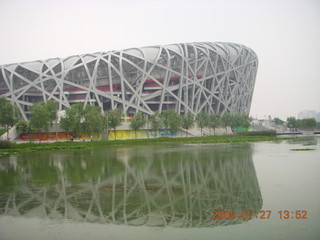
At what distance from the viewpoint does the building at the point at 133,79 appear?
6831cm

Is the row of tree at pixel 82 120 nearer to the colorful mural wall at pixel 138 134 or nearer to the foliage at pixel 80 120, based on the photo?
the foliage at pixel 80 120

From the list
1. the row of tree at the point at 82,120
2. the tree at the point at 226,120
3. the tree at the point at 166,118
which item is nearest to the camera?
the row of tree at the point at 82,120

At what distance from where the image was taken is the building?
224 ft

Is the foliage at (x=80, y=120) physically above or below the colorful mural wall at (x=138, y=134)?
above

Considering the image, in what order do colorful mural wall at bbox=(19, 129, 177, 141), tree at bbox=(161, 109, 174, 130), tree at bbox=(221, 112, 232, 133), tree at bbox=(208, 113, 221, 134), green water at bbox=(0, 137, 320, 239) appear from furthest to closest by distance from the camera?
1. tree at bbox=(221, 112, 232, 133)
2. tree at bbox=(208, 113, 221, 134)
3. tree at bbox=(161, 109, 174, 130)
4. colorful mural wall at bbox=(19, 129, 177, 141)
5. green water at bbox=(0, 137, 320, 239)

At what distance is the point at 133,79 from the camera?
74.0 meters

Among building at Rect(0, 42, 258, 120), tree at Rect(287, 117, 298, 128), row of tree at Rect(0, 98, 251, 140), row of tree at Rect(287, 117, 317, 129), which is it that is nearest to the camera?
row of tree at Rect(0, 98, 251, 140)

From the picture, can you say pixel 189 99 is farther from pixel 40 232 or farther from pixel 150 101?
pixel 40 232

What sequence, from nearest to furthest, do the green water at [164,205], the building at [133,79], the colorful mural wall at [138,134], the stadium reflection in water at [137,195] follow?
the green water at [164,205]
the stadium reflection in water at [137,195]
the colorful mural wall at [138,134]
the building at [133,79]

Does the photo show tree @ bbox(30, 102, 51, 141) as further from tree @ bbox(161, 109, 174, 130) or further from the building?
the building

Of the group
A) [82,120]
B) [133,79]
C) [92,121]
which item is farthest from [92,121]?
[133,79]

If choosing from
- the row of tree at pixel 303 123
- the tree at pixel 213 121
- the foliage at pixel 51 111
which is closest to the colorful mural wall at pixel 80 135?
the foliage at pixel 51 111

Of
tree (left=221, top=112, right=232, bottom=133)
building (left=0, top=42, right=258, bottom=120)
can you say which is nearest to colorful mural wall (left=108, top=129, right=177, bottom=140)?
building (left=0, top=42, right=258, bottom=120)

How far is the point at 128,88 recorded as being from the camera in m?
71.9
